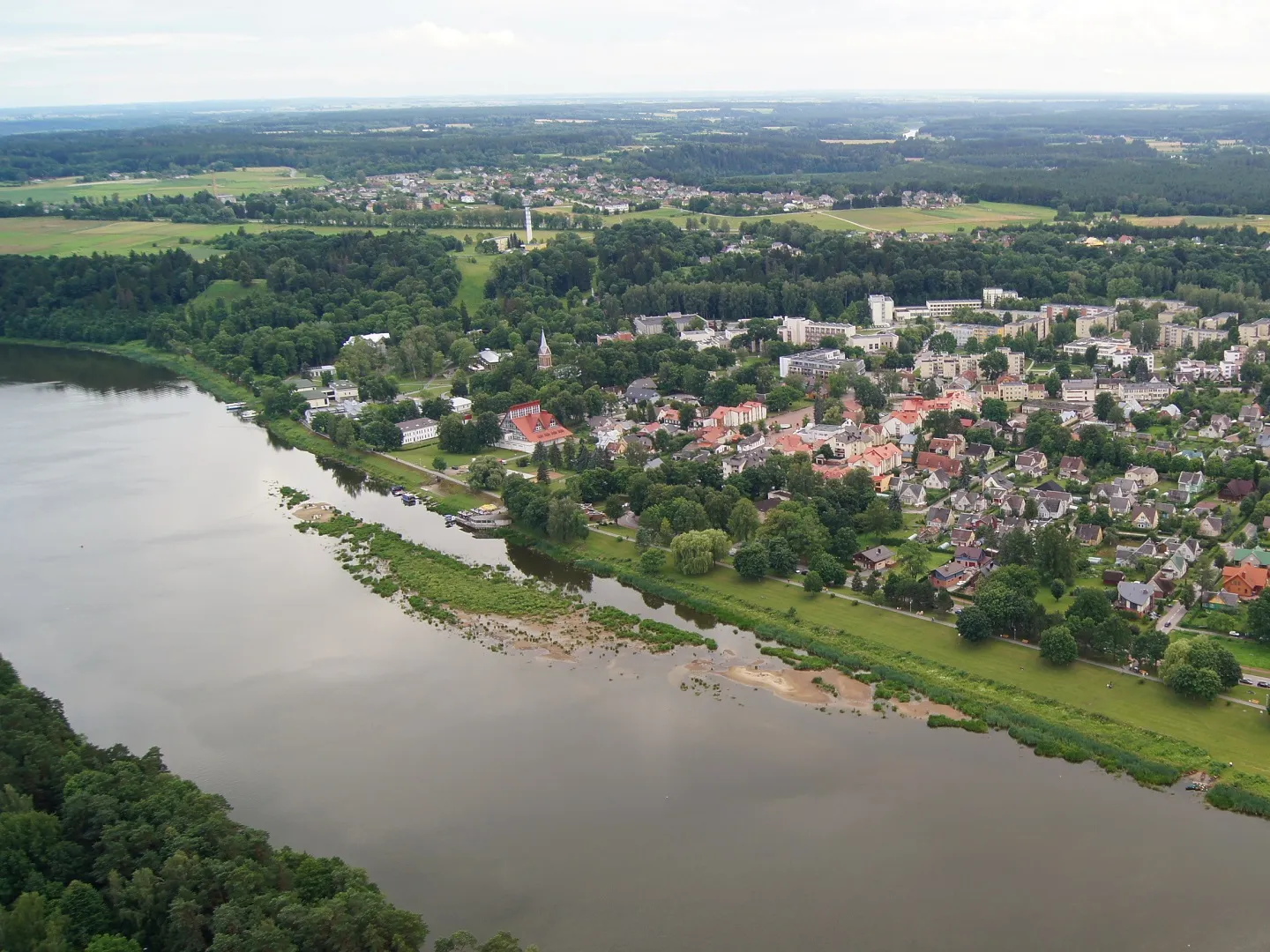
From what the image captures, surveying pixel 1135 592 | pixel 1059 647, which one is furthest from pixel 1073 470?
pixel 1059 647

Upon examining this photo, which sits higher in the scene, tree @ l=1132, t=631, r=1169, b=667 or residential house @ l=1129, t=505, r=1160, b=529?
tree @ l=1132, t=631, r=1169, b=667

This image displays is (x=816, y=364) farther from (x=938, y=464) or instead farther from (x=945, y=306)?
(x=945, y=306)

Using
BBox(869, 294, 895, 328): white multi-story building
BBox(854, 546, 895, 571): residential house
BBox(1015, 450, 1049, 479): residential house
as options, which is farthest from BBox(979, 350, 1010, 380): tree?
BBox(854, 546, 895, 571): residential house

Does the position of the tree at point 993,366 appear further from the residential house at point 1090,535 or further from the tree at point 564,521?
the tree at point 564,521

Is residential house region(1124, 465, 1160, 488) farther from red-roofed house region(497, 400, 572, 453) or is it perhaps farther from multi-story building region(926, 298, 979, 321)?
multi-story building region(926, 298, 979, 321)

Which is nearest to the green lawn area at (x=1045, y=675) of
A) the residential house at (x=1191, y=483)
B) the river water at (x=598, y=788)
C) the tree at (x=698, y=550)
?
the tree at (x=698, y=550)

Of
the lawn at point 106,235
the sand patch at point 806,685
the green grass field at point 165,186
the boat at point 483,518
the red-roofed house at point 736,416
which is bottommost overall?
the boat at point 483,518
